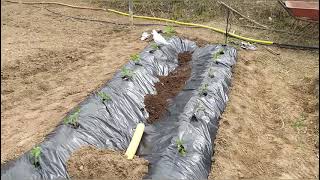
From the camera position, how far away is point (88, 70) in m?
7.98

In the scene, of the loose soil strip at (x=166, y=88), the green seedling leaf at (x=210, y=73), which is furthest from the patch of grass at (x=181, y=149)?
the green seedling leaf at (x=210, y=73)

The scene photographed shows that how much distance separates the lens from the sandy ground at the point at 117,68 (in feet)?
17.9

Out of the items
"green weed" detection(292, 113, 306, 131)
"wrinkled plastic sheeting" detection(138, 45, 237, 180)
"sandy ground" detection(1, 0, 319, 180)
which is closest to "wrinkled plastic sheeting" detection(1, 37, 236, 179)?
"wrinkled plastic sheeting" detection(138, 45, 237, 180)

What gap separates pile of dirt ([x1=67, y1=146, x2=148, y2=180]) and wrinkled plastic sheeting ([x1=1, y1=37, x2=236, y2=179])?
0.11 m

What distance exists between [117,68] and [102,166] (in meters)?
3.28

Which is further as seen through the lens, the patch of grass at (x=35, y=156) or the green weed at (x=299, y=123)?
the green weed at (x=299, y=123)

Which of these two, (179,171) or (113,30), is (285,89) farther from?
(113,30)

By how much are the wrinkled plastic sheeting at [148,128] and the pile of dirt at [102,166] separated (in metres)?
0.11

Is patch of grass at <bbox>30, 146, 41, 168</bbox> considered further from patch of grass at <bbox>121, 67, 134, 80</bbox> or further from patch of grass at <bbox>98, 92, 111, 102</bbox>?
patch of grass at <bbox>121, 67, 134, 80</bbox>

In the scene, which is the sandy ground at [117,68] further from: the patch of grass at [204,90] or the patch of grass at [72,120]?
the patch of grass at [204,90]

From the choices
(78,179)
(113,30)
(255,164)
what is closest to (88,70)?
(113,30)

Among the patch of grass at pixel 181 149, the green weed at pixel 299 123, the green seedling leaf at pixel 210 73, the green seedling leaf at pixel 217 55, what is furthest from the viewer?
the green seedling leaf at pixel 217 55

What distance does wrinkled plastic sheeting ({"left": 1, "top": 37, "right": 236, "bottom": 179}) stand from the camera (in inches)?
190

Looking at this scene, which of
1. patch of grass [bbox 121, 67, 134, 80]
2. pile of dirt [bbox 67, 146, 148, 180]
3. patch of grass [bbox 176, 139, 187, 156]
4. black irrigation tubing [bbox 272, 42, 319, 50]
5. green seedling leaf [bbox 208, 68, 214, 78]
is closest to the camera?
pile of dirt [bbox 67, 146, 148, 180]
